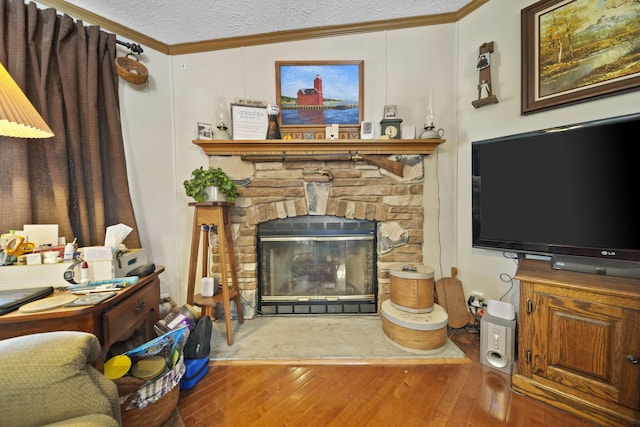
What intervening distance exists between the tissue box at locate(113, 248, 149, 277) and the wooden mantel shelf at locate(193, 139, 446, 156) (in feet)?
2.99

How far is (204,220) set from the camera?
1.63m

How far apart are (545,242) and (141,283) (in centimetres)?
227

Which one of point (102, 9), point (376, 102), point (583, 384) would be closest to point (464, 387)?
point (583, 384)

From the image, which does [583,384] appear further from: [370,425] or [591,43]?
[591,43]

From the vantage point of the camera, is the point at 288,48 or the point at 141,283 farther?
the point at 288,48

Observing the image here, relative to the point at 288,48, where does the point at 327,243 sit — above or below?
below

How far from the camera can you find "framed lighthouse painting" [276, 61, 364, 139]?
1.92 meters

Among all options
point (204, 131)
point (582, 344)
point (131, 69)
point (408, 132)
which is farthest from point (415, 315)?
point (131, 69)

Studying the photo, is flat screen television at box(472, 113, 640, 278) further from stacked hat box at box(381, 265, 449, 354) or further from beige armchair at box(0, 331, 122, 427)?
beige armchair at box(0, 331, 122, 427)

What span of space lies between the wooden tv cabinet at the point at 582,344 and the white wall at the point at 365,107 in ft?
2.01

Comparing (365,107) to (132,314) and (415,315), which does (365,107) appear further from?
(132,314)

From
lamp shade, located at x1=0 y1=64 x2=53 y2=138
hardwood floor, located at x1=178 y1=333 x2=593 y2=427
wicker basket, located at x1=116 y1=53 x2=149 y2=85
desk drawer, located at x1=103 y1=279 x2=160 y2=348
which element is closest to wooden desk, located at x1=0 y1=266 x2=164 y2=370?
desk drawer, located at x1=103 y1=279 x2=160 y2=348

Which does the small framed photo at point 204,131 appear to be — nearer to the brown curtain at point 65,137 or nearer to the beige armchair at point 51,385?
the brown curtain at point 65,137

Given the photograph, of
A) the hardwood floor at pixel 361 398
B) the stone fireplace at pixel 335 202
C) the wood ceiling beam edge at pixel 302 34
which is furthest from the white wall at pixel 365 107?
the hardwood floor at pixel 361 398
